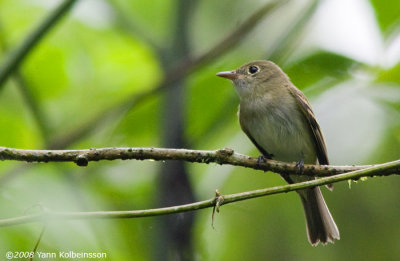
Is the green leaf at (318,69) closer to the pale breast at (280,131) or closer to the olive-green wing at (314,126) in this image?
the olive-green wing at (314,126)

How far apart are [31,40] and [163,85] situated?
2.98ft

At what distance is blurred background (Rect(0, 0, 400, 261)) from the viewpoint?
10.8 ft

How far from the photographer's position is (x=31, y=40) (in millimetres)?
3049

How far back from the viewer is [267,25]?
514 cm

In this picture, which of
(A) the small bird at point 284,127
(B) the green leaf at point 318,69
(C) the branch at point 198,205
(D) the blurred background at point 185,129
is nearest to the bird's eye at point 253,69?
(A) the small bird at point 284,127

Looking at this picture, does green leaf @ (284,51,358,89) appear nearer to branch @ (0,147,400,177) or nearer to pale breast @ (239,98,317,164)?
branch @ (0,147,400,177)

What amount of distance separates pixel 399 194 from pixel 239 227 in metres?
0.96

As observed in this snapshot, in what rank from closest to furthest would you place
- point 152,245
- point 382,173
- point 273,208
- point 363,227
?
point 382,173 → point 152,245 → point 273,208 → point 363,227

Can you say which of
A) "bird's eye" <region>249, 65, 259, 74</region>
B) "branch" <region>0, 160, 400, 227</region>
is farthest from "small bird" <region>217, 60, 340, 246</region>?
"branch" <region>0, 160, 400, 227</region>

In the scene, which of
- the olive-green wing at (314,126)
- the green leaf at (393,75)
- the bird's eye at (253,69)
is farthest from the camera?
the bird's eye at (253,69)

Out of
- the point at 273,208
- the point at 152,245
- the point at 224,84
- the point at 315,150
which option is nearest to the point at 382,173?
the point at 273,208

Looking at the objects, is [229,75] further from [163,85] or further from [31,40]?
[31,40]

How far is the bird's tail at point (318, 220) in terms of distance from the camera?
4070 mm

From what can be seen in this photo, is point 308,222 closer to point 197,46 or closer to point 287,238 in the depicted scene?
point 287,238
